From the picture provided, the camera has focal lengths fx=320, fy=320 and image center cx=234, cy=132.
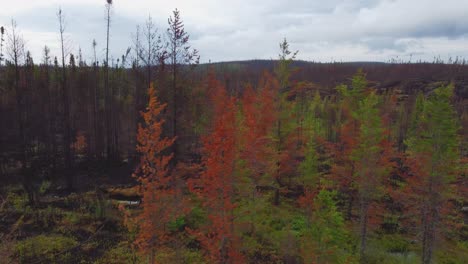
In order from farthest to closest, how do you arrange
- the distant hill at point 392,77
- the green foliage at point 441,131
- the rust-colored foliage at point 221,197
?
the distant hill at point 392,77, the green foliage at point 441,131, the rust-colored foliage at point 221,197

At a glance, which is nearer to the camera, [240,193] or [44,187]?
[240,193]

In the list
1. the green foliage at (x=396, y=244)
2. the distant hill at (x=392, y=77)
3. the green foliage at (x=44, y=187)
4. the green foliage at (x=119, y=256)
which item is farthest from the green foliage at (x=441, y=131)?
the distant hill at (x=392, y=77)

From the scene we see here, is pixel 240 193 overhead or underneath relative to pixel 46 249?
overhead

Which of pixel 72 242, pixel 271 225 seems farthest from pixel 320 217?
pixel 72 242

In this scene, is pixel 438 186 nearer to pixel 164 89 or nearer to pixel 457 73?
pixel 164 89

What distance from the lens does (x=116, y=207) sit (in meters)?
25.0

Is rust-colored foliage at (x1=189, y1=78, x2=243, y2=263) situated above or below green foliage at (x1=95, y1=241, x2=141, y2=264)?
above

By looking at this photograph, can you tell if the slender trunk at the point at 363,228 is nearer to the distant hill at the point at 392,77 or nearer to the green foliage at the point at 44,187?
the green foliage at the point at 44,187

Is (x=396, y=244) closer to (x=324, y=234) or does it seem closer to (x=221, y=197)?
(x=324, y=234)

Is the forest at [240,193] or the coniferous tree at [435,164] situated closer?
the forest at [240,193]

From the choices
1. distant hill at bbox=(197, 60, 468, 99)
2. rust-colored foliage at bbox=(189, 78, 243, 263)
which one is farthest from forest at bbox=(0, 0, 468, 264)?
distant hill at bbox=(197, 60, 468, 99)

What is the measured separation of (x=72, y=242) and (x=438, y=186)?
21.5m

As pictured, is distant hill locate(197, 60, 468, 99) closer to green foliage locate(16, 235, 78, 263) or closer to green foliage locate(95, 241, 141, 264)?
green foliage locate(16, 235, 78, 263)

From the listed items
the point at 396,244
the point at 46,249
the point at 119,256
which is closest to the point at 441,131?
the point at 396,244
